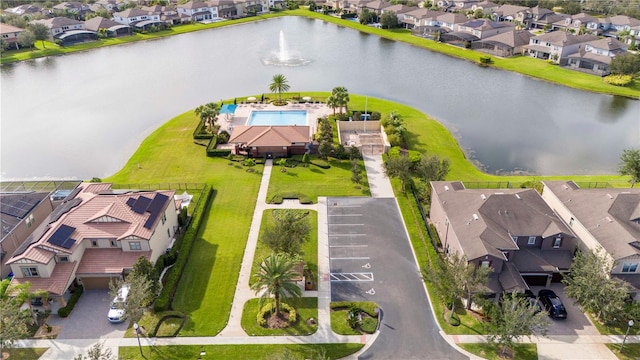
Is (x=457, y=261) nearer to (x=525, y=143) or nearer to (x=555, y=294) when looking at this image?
(x=555, y=294)

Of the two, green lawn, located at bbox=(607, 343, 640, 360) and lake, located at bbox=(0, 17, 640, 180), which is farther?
lake, located at bbox=(0, 17, 640, 180)

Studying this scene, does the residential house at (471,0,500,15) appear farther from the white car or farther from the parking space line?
the white car

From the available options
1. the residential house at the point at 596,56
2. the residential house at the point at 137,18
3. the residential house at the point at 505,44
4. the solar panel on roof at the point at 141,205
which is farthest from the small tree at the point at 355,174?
the residential house at the point at 137,18

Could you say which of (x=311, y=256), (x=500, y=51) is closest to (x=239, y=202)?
(x=311, y=256)

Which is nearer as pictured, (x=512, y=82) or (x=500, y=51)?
(x=512, y=82)

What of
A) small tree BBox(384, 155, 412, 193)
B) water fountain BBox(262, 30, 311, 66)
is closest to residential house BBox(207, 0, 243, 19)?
water fountain BBox(262, 30, 311, 66)

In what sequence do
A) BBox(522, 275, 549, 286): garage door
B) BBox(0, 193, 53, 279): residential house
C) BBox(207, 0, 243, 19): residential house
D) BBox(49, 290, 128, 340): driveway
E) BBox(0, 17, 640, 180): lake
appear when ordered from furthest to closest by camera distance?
BBox(207, 0, 243, 19): residential house → BBox(0, 17, 640, 180): lake → BBox(0, 193, 53, 279): residential house → BBox(522, 275, 549, 286): garage door → BBox(49, 290, 128, 340): driveway
